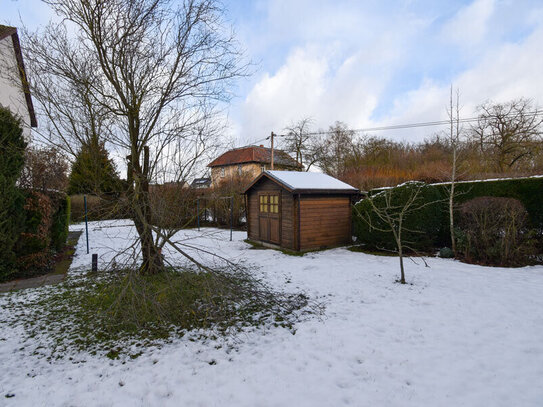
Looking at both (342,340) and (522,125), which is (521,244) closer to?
(342,340)

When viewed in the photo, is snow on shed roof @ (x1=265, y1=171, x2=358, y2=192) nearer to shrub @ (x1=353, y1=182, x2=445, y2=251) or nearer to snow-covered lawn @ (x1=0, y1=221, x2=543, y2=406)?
shrub @ (x1=353, y1=182, x2=445, y2=251)

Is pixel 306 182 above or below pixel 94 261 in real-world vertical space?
above

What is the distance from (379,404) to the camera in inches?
97.3

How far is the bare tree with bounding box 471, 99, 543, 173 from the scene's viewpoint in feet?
59.9

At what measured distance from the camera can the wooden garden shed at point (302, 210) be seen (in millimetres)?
9148

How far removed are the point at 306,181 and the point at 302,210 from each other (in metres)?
1.20

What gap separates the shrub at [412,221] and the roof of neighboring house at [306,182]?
3.48 feet

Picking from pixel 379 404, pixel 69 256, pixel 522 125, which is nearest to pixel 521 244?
pixel 379 404

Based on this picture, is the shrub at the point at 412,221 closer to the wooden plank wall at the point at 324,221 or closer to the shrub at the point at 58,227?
the wooden plank wall at the point at 324,221

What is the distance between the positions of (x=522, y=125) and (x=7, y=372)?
25.9 meters

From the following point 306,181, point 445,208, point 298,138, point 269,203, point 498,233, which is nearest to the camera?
point 498,233

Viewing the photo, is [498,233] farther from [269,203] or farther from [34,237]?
[34,237]

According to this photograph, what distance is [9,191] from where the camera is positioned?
19.7ft

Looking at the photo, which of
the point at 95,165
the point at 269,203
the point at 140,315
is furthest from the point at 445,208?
the point at 95,165
